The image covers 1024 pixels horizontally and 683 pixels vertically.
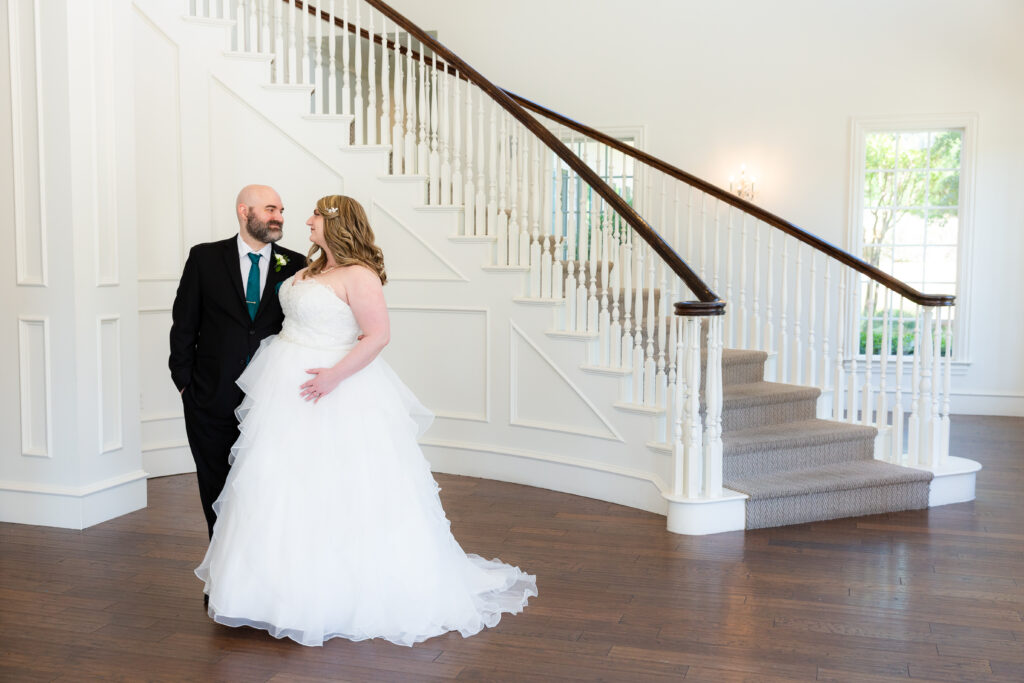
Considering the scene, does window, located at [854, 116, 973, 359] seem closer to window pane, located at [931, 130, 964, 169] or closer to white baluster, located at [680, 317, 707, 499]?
window pane, located at [931, 130, 964, 169]

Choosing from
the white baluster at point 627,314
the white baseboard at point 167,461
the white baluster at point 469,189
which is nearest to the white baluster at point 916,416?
the white baluster at point 627,314

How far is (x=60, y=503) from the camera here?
4328 mm

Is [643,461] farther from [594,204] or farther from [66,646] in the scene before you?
[66,646]

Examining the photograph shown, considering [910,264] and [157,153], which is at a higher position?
[157,153]

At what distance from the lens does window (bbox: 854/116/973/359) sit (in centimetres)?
793

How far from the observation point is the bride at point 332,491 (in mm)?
3004

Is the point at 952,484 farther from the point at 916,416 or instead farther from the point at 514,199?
the point at 514,199

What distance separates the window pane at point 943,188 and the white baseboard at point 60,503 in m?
6.83

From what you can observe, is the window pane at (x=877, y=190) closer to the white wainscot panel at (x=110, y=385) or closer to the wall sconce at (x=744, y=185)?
the wall sconce at (x=744, y=185)

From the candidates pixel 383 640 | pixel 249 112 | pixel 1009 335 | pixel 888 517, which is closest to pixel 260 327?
pixel 383 640

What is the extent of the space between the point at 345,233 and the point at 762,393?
2.87 m

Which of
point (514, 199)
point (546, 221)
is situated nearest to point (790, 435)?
point (546, 221)

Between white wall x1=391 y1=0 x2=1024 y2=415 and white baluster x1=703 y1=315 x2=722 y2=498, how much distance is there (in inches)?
168

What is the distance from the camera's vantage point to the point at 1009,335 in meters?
7.84
